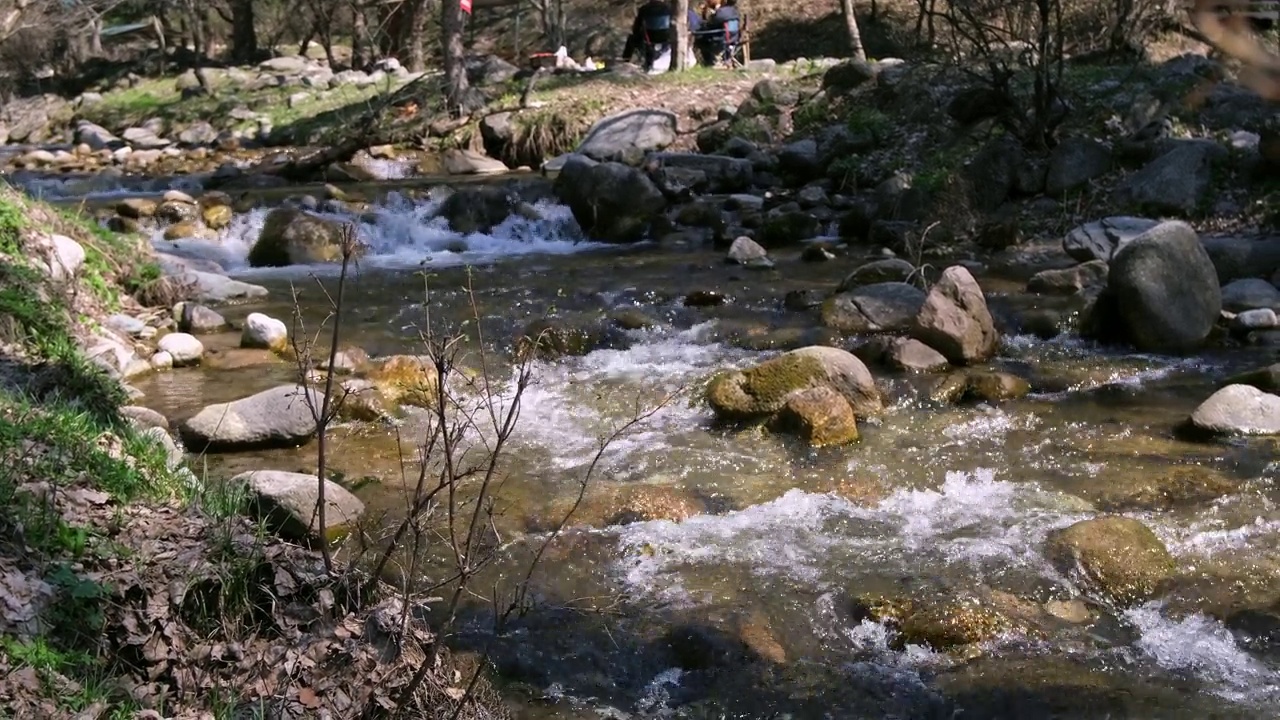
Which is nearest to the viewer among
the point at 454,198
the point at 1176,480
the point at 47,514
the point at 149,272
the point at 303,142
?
the point at 47,514

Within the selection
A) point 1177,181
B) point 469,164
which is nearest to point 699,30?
point 469,164

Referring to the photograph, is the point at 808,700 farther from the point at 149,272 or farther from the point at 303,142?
the point at 303,142

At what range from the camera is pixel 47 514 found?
3414mm

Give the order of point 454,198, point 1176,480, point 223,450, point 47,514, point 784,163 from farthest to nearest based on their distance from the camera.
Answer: point 784,163 < point 454,198 < point 223,450 < point 1176,480 < point 47,514

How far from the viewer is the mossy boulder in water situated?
675cm

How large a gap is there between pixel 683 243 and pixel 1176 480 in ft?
23.7

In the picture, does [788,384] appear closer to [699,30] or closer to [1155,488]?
[1155,488]

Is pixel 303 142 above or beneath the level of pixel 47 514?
beneath

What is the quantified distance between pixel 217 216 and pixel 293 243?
1759mm

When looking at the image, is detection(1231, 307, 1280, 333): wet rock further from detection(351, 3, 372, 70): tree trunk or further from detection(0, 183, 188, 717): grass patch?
detection(351, 3, 372, 70): tree trunk

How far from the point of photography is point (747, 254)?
11195mm

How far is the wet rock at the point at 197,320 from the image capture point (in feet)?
29.0

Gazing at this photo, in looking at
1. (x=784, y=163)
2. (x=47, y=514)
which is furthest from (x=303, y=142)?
(x=47, y=514)

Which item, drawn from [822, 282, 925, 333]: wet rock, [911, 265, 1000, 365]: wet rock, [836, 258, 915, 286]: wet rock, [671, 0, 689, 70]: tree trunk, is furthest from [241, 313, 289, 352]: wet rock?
[671, 0, 689, 70]: tree trunk
